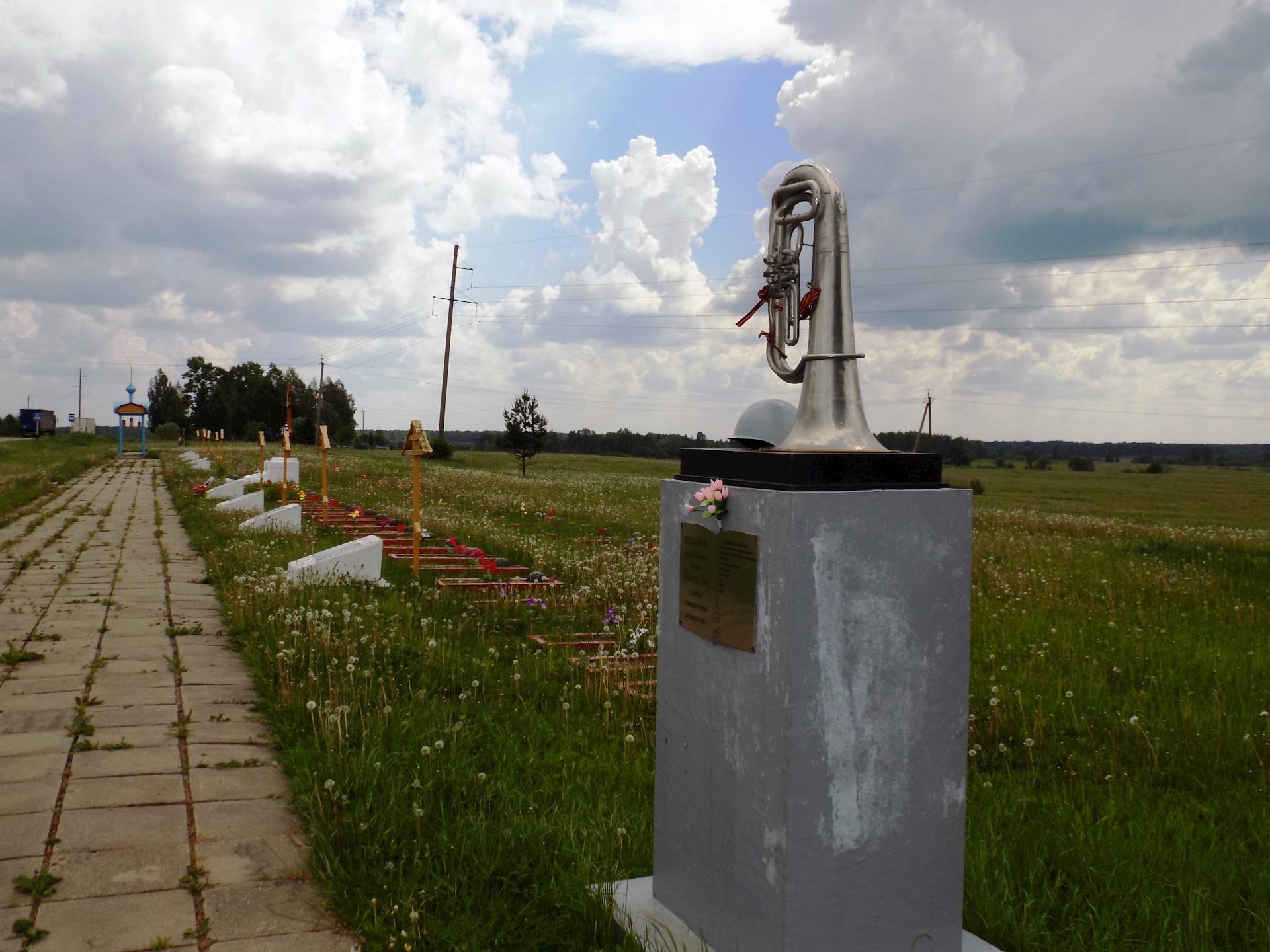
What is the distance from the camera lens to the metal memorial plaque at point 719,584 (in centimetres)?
277

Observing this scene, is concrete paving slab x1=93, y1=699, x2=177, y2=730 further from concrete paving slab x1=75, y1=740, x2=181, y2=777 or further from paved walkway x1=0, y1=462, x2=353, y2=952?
concrete paving slab x1=75, y1=740, x2=181, y2=777

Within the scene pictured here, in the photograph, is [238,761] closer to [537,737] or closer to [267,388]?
[537,737]

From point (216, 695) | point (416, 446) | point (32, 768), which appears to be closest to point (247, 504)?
point (416, 446)

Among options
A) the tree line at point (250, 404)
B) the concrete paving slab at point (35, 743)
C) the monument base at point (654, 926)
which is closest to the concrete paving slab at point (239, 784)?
the concrete paving slab at point (35, 743)

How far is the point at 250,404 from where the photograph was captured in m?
83.6

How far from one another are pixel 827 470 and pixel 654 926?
1.86 metres

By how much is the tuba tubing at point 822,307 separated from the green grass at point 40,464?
17642 millimetres

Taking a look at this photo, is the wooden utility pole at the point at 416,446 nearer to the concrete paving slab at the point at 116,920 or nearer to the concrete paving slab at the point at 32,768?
the concrete paving slab at the point at 32,768

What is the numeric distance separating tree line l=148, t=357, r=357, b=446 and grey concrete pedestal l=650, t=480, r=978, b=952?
7371 centimetres

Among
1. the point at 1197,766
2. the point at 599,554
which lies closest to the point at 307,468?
the point at 599,554

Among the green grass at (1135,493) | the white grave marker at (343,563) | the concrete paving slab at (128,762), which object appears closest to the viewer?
the concrete paving slab at (128,762)

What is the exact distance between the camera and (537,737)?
505cm

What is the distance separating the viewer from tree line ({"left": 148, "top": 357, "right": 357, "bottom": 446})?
7944cm

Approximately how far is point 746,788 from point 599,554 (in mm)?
10176
